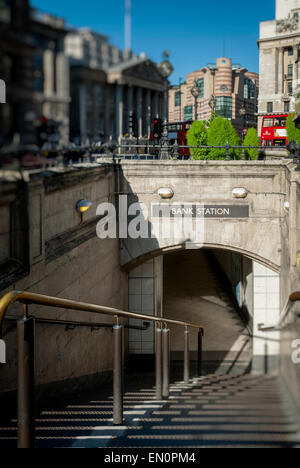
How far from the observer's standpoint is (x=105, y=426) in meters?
4.49

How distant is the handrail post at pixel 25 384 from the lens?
271 cm

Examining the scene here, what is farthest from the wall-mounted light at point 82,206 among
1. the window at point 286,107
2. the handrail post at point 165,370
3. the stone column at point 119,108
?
the window at point 286,107

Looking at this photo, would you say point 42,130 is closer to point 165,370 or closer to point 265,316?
point 165,370

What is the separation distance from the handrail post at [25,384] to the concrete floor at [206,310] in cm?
1133

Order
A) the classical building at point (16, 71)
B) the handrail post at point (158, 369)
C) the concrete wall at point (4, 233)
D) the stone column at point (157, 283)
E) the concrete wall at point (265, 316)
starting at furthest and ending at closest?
1. the stone column at point (157, 283)
2. the concrete wall at point (265, 316)
3. the handrail post at point (158, 369)
4. the concrete wall at point (4, 233)
5. the classical building at point (16, 71)

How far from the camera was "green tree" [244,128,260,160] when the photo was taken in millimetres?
13930

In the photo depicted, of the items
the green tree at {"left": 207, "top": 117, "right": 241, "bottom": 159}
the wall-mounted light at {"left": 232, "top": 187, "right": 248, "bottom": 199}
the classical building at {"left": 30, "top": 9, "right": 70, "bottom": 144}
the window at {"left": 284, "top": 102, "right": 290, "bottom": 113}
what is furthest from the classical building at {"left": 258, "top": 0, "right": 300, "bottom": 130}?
the classical building at {"left": 30, "top": 9, "right": 70, "bottom": 144}

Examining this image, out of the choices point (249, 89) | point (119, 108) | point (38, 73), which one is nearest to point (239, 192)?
point (249, 89)

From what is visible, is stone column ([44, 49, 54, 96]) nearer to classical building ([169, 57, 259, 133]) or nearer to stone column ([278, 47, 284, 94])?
classical building ([169, 57, 259, 133])

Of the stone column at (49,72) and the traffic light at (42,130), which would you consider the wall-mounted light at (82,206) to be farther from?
the stone column at (49,72)

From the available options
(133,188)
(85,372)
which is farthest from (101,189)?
(85,372)

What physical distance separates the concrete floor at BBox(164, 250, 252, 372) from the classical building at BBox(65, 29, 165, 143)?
36.5ft
